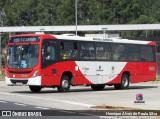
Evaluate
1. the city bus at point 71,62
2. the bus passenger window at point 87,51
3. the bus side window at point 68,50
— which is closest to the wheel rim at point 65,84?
the city bus at point 71,62

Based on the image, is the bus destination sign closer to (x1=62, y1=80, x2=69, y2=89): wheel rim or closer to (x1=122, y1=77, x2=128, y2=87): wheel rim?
(x1=62, y1=80, x2=69, y2=89): wheel rim

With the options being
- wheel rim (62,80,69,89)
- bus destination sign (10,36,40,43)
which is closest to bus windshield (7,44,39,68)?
bus destination sign (10,36,40,43)

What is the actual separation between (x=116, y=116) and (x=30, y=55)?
38.9ft

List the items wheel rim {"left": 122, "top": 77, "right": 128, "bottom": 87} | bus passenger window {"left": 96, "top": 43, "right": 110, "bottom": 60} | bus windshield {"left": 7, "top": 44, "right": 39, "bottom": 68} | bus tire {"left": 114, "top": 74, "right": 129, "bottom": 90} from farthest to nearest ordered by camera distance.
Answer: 1. wheel rim {"left": 122, "top": 77, "right": 128, "bottom": 87}
2. bus tire {"left": 114, "top": 74, "right": 129, "bottom": 90}
3. bus passenger window {"left": 96, "top": 43, "right": 110, "bottom": 60}
4. bus windshield {"left": 7, "top": 44, "right": 39, "bottom": 68}

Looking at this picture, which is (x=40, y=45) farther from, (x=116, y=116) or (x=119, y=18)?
(x=119, y=18)

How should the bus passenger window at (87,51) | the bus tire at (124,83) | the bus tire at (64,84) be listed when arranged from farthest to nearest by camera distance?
the bus tire at (124,83) < the bus passenger window at (87,51) < the bus tire at (64,84)

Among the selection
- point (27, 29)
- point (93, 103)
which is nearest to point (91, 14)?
point (27, 29)

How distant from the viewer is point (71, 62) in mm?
29016

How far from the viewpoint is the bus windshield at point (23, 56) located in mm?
27250

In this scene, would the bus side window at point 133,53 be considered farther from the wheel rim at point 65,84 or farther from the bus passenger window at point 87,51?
the wheel rim at point 65,84

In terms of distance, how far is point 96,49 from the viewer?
31156mm

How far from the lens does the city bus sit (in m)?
27.3

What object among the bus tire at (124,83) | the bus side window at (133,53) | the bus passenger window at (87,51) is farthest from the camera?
the bus side window at (133,53)

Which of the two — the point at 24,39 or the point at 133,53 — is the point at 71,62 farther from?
the point at 133,53
